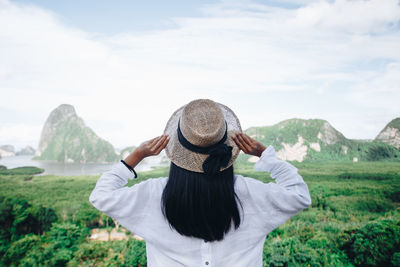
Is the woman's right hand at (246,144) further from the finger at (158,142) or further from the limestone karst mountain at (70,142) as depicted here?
the limestone karst mountain at (70,142)

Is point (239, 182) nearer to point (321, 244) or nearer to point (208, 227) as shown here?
point (208, 227)

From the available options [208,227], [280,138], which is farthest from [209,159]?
Result: [280,138]

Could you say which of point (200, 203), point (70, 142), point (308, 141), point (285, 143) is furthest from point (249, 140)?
point (70, 142)

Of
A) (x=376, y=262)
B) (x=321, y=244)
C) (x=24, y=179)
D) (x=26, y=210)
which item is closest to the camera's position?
(x=376, y=262)

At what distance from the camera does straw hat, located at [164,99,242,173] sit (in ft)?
2.03

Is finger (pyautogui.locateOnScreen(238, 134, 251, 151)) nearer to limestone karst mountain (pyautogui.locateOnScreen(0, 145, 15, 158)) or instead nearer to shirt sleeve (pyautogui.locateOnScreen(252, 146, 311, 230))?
shirt sleeve (pyautogui.locateOnScreen(252, 146, 311, 230))

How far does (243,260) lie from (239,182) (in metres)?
0.22

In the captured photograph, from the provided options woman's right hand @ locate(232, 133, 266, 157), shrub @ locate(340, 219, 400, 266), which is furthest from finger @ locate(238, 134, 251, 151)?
shrub @ locate(340, 219, 400, 266)

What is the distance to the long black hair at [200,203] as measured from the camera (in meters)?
0.63

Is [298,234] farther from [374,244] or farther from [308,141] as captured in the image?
[308,141]

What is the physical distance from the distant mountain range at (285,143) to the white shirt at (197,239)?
1975 mm

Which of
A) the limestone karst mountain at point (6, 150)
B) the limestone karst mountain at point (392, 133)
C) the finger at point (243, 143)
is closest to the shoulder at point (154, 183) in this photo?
the finger at point (243, 143)

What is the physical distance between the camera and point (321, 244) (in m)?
2.66

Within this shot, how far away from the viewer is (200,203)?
0.63m
